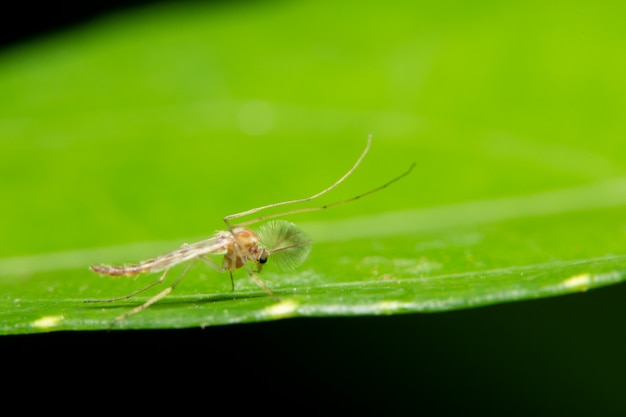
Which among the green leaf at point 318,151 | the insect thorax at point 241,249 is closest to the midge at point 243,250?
the insect thorax at point 241,249

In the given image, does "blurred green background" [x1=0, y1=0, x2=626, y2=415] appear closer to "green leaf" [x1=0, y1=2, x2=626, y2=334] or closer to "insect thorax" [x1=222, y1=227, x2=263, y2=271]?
"green leaf" [x1=0, y1=2, x2=626, y2=334]

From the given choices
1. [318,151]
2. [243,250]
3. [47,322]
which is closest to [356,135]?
[318,151]

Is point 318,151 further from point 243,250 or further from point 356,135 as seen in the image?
point 243,250

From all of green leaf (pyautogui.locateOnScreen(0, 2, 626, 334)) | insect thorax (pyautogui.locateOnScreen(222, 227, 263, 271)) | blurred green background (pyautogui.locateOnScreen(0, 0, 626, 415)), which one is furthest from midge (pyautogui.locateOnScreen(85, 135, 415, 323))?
blurred green background (pyautogui.locateOnScreen(0, 0, 626, 415))

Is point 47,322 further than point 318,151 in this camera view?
No

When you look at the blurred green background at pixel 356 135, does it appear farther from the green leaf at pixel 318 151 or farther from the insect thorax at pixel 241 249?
the insect thorax at pixel 241 249
